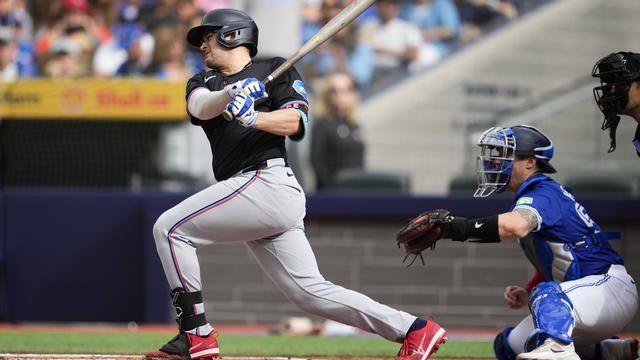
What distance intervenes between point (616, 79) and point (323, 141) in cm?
464

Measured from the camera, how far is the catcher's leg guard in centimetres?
384

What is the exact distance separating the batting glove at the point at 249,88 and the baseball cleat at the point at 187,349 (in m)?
1.16

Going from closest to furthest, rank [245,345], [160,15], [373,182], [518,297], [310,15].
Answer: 1. [518,297]
2. [245,345]
3. [373,182]
4. [310,15]
5. [160,15]

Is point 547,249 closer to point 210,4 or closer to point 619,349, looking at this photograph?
point 619,349

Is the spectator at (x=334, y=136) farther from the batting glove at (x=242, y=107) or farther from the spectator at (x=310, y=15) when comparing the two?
the batting glove at (x=242, y=107)

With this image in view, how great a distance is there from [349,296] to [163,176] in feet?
16.6

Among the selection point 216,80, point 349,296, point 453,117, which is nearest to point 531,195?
point 349,296

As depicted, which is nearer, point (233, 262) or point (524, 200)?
point (524, 200)

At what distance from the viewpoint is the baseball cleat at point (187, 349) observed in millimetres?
3809

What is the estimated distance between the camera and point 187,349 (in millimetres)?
3828

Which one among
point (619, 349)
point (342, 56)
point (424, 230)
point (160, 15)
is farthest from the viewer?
point (160, 15)

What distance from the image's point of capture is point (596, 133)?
26.5 ft

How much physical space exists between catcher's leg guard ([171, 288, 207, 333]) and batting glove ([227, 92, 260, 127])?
872mm

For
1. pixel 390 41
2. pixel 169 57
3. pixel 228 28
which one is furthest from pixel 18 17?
pixel 228 28
